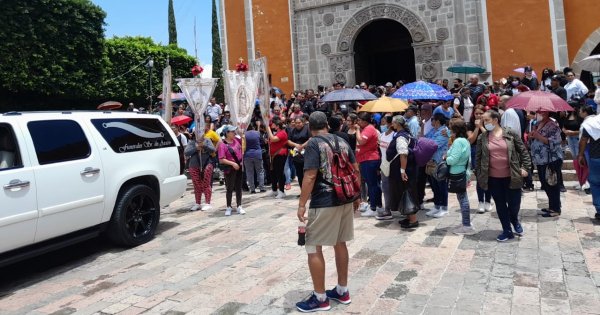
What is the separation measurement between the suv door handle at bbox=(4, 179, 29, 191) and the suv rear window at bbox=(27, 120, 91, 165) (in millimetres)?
343

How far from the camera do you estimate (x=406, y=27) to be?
1817cm

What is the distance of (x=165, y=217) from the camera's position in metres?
8.74

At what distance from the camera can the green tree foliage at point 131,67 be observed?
2355 cm

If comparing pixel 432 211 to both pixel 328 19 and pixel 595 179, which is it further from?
pixel 328 19

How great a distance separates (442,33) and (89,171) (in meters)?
15.2

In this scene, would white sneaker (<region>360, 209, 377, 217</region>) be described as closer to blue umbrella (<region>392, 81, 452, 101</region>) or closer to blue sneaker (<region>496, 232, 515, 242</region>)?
blue sneaker (<region>496, 232, 515, 242</region>)

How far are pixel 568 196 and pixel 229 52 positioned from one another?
54.6 feet

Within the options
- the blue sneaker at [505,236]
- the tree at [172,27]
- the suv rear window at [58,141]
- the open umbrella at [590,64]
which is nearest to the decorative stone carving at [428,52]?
the open umbrella at [590,64]

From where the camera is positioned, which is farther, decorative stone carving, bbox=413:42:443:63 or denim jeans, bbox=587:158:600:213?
decorative stone carving, bbox=413:42:443:63

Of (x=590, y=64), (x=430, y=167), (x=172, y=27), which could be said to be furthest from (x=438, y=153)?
(x=172, y=27)

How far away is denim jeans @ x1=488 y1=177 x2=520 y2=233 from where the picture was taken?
5.97 metres

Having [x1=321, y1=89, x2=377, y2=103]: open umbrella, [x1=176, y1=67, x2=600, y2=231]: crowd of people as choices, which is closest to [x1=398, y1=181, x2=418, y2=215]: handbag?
[x1=176, y1=67, x2=600, y2=231]: crowd of people

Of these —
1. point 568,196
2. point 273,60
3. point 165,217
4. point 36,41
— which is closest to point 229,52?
point 273,60

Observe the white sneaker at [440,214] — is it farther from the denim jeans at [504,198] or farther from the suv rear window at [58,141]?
the suv rear window at [58,141]
